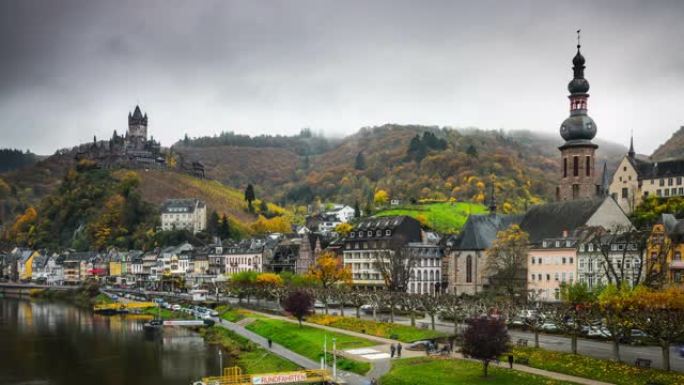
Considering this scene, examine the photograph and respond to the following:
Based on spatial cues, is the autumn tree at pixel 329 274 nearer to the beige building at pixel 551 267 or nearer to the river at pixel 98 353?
the river at pixel 98 353

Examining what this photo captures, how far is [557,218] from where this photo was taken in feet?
298

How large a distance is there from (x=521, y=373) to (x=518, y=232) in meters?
47.3

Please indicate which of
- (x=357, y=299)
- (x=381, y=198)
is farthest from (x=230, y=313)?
(x=381, y=198)

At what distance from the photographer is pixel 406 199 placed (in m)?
173

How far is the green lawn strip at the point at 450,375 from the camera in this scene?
140 ft

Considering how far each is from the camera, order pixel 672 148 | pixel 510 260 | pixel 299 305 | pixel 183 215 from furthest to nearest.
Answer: pixel 183 215, pixel 672 148, pixel 510 260, pixel 299 305

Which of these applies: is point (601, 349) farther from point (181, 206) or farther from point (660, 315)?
point (181, 206)

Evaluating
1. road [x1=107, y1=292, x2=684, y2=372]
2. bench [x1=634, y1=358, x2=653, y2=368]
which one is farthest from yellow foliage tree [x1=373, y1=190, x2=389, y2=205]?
bench [x1=634, y1=358, x2=653, y2=368]

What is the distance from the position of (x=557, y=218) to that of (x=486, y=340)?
169ft

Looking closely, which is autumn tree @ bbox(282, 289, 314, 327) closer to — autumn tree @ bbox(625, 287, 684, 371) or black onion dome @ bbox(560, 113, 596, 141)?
autumn tree @ bbox(625, 287, 684, 371)

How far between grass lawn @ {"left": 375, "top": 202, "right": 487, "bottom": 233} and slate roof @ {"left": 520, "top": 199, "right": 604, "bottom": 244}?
38384 millimetres

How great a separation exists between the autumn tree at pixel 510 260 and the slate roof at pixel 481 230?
294 inches

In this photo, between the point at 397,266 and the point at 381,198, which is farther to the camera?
the point at 381,198

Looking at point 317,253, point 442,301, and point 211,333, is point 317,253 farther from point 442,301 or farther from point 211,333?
point 442,301
